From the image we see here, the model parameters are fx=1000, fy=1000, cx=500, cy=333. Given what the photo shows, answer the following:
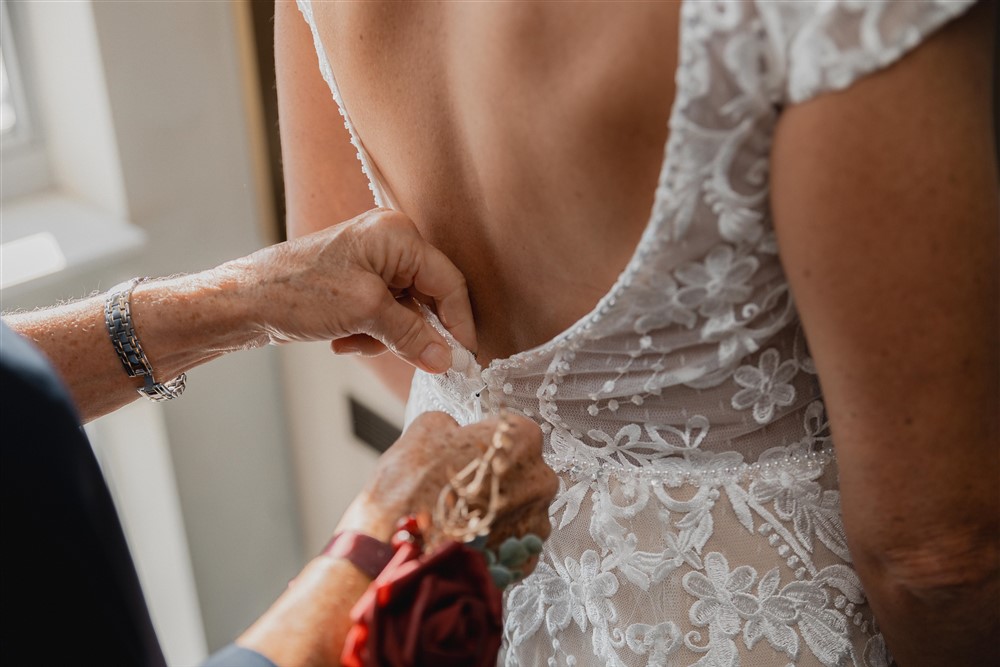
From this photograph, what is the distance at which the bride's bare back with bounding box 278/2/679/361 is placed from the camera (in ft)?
2.23

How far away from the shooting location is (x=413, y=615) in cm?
64

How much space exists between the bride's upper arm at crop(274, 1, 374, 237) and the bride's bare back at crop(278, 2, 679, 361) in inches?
5.1

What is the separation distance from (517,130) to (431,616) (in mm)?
356

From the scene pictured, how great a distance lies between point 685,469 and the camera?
888mm

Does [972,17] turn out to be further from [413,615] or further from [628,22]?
[413,615]

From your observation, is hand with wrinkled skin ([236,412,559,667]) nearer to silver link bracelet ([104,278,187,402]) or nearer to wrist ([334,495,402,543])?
wrist ([334,495,402,543])

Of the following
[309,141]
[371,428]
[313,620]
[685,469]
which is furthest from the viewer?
[371,428]

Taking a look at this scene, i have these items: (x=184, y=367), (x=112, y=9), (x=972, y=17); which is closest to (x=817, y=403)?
(x=972, y=17)

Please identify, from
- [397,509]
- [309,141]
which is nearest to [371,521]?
[397,509]

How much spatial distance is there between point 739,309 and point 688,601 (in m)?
0.28

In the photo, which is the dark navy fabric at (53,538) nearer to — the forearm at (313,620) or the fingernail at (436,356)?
the forearm at (313,620)

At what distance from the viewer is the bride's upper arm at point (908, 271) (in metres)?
0.60

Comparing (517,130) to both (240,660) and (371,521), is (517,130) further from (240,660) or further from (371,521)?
(240,660)

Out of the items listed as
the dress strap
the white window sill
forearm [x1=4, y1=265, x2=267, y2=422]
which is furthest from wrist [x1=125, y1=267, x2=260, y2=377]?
the white window sill
